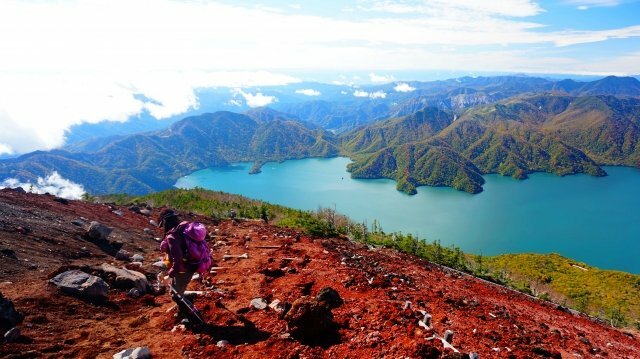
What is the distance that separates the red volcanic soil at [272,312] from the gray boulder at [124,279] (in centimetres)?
29

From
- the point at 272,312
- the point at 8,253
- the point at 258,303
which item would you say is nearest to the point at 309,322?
the point at 272,312

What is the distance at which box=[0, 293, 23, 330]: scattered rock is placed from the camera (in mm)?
7234

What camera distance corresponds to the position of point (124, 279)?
1043 centimetres

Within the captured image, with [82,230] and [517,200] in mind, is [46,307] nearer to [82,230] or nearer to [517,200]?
[82,230]

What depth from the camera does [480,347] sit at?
839 cm

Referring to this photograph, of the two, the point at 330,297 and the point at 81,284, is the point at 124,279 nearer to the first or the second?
the point at 81,284

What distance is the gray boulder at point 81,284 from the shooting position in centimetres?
913

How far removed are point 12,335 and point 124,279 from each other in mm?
3510

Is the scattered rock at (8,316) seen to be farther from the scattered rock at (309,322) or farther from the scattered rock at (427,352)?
the scattered rock at (427,352)

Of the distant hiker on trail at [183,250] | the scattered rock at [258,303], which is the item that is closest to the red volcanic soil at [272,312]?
the scattered rock at [258,303]

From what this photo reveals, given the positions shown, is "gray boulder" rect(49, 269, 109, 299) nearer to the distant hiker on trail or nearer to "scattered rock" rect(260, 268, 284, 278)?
the distant hiker on trail

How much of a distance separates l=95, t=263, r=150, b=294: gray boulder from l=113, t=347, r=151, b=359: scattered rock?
135 inches

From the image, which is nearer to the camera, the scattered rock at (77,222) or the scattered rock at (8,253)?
the scattered rock at (8,253)

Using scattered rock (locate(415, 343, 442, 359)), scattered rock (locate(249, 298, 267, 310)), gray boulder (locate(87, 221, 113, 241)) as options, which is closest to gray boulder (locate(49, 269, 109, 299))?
scattered rock (locate(249, 298, 267, 310))
